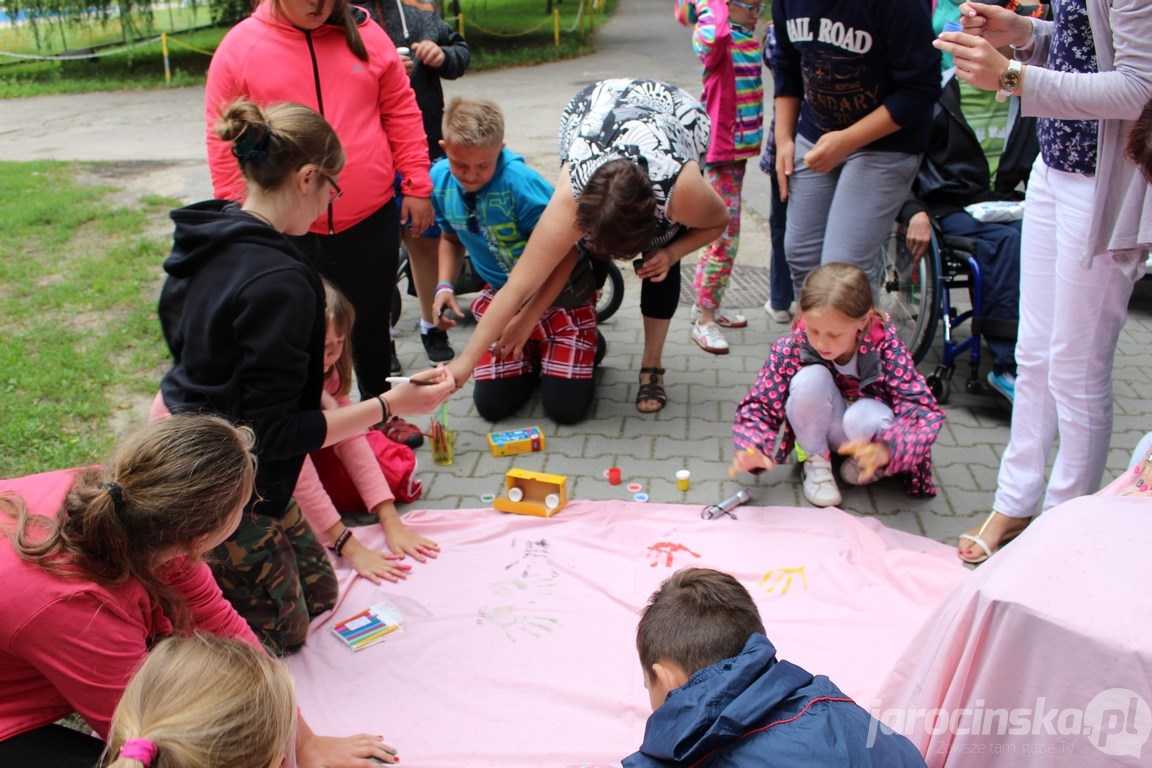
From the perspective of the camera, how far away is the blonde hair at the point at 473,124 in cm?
333

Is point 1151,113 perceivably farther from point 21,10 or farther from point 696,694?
point 21,10

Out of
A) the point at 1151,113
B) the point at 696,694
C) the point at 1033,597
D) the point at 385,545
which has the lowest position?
the point at 385,545

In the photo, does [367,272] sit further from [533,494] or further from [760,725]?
[760,725]

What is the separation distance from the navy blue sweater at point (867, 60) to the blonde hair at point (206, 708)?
272 centimetres

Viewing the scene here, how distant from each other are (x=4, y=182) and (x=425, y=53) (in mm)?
5345

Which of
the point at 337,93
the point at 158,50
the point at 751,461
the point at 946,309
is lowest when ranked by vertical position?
the point at 751,461

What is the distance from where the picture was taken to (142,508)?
159 cm

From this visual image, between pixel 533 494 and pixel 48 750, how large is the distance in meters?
1.69

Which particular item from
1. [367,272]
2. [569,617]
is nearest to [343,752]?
[569,617]

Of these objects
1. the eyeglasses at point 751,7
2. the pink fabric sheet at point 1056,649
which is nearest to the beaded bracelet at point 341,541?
the pink fabric sheet at point 1056,649

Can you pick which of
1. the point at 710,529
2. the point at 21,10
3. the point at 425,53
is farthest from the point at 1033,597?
the point at 21,10

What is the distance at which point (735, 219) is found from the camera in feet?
14.0

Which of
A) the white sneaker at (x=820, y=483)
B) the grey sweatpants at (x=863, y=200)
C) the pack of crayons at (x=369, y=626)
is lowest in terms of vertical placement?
the pack of crayons at (x=369, y=626)

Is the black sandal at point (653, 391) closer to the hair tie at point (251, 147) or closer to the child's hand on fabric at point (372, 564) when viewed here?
the child's hand on fabric at point (372, 564)
